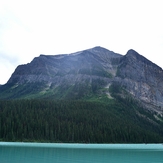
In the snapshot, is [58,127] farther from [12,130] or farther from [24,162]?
[24,162]

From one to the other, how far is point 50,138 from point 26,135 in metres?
17.8

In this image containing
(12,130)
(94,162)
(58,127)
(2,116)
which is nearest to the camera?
(94,162)

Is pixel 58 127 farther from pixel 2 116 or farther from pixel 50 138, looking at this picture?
pixel 2 116

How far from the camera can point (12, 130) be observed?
168 m

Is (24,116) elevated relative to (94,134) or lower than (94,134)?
elevated

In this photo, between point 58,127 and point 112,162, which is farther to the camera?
point 58,127

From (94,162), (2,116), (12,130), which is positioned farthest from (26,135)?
(94,162)

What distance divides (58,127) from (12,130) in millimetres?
37929

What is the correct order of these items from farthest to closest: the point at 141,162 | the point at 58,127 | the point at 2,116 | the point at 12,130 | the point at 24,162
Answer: the point at 58,127
the point at 2,116
the point at 12,130
the point at 141,162
the point at 24,162

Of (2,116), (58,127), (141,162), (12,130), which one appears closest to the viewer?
(141,162)

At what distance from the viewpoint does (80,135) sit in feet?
634

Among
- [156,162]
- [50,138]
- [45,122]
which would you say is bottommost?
[156,162]

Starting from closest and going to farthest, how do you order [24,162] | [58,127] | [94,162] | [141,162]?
1. [24,162]
2. [94,162]
3. [141,162]
4. [58,127]

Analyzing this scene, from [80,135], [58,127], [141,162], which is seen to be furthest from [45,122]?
[141,162]
